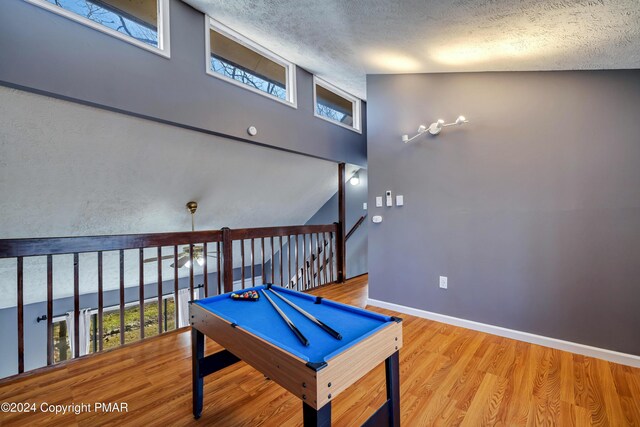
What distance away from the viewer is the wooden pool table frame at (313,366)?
0.91 meters

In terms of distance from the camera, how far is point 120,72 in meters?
2.28

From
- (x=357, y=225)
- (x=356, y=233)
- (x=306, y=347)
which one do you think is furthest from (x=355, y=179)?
(x=306, y=347)

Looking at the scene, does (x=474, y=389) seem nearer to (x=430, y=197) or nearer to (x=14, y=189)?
(x=430, y=197)

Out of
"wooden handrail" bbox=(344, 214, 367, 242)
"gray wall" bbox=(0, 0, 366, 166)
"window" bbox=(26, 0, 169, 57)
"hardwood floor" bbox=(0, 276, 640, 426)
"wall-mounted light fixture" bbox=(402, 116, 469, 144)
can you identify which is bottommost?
"hardwood floor" bbox=(0, 276, 640, 426)

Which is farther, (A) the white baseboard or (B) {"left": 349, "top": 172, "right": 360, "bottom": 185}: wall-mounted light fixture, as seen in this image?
(B) {"left": 349, "top": 172, "right": 360, "bottom": 185}: wall-mounted light fixture

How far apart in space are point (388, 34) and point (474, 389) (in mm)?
2849

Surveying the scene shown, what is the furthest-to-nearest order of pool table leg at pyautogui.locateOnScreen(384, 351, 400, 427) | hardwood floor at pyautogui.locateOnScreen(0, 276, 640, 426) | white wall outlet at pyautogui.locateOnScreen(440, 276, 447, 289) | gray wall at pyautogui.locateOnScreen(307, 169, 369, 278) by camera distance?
gray wall at pyautogui.locateOnScreen(307, 169, 369, 278), white wall outlet at pyautogui.locateOnScreen(440, 276, 447, 289), hardwood floor at pyautogui.locateOnScreen(0, 276, 640, 426), pool table leg at pyautogui.locateOnScreen(384, 351, 400, 427)

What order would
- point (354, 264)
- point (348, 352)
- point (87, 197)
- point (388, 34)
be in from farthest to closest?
point (354, 264) < point (87, 197) < point (388, 34) < point (348, 352)

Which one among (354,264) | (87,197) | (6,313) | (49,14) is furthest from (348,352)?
(6,313)

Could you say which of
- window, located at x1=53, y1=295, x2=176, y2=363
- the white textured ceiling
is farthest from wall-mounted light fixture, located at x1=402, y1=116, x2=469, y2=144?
window, located at x1=53, y1=295, x2=176, y2=363

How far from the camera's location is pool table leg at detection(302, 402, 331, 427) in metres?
0.91

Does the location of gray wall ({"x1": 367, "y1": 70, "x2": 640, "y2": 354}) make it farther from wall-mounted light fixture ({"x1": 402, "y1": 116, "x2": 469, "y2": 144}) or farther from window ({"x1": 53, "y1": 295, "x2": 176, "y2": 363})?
window ({"x1": 53, "y1": 295, "x2": 176, "y2": 363})

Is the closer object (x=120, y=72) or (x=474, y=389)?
(x=474, y=389)

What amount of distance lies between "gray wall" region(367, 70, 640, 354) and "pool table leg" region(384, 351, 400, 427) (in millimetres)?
1855
